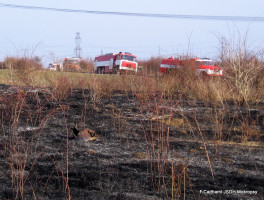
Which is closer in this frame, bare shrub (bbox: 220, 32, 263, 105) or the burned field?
the burned field

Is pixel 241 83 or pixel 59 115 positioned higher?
pixel 241 83

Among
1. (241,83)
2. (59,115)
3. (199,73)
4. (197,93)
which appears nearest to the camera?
(59,115)

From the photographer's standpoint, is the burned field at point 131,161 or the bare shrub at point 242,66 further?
the bare shrub at point 242,66

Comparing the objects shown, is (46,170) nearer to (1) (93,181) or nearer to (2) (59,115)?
(1) (93,181)

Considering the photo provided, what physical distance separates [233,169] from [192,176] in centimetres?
41

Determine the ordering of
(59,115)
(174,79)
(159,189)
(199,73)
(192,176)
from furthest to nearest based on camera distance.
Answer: (199,73) → (174,79) → (59,115) → (192,176) → (159,189)

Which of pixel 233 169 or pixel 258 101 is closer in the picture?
pixel 233 169

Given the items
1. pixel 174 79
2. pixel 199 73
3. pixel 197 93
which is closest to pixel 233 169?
pixel 197 93

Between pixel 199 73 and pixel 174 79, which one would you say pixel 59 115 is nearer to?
pixel 174 79

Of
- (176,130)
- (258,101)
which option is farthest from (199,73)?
(176,130)

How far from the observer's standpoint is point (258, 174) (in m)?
2.34

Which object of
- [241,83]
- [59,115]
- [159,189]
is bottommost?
[159,189]

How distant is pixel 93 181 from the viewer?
2156mm

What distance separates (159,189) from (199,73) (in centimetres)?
607
